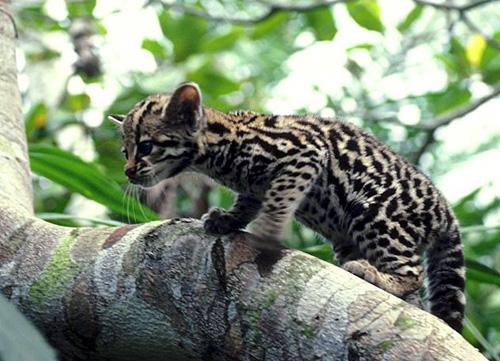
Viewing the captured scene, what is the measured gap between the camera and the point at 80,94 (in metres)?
5.53

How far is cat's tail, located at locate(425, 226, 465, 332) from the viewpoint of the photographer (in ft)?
8.89

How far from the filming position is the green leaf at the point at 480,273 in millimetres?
3025

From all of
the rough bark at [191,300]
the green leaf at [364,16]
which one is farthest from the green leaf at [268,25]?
the rough bark at [191,300]

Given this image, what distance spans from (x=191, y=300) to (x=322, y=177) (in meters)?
0.91

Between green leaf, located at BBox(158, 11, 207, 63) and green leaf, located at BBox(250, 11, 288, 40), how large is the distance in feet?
1.22

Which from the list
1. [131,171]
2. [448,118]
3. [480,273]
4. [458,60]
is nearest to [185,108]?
[131,171]

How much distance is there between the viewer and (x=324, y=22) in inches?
222

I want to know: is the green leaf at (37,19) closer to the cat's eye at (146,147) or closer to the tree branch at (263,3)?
the tree branch at (263,3)

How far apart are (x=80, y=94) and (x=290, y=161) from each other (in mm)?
3183

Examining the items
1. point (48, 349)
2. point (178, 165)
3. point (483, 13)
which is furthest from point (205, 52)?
point (48, 349)

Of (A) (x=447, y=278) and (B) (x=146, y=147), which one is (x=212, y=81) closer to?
(B) (x=146, y=147)

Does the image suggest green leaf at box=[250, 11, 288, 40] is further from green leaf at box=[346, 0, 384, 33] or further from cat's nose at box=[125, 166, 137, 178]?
cat's nose at box=[125, 166, 137, 178]

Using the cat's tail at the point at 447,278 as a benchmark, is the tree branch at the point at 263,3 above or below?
above

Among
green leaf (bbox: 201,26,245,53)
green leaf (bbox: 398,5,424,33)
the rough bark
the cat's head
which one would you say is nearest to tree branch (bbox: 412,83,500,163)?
green leaf (bbox: 398,5,424,33)
